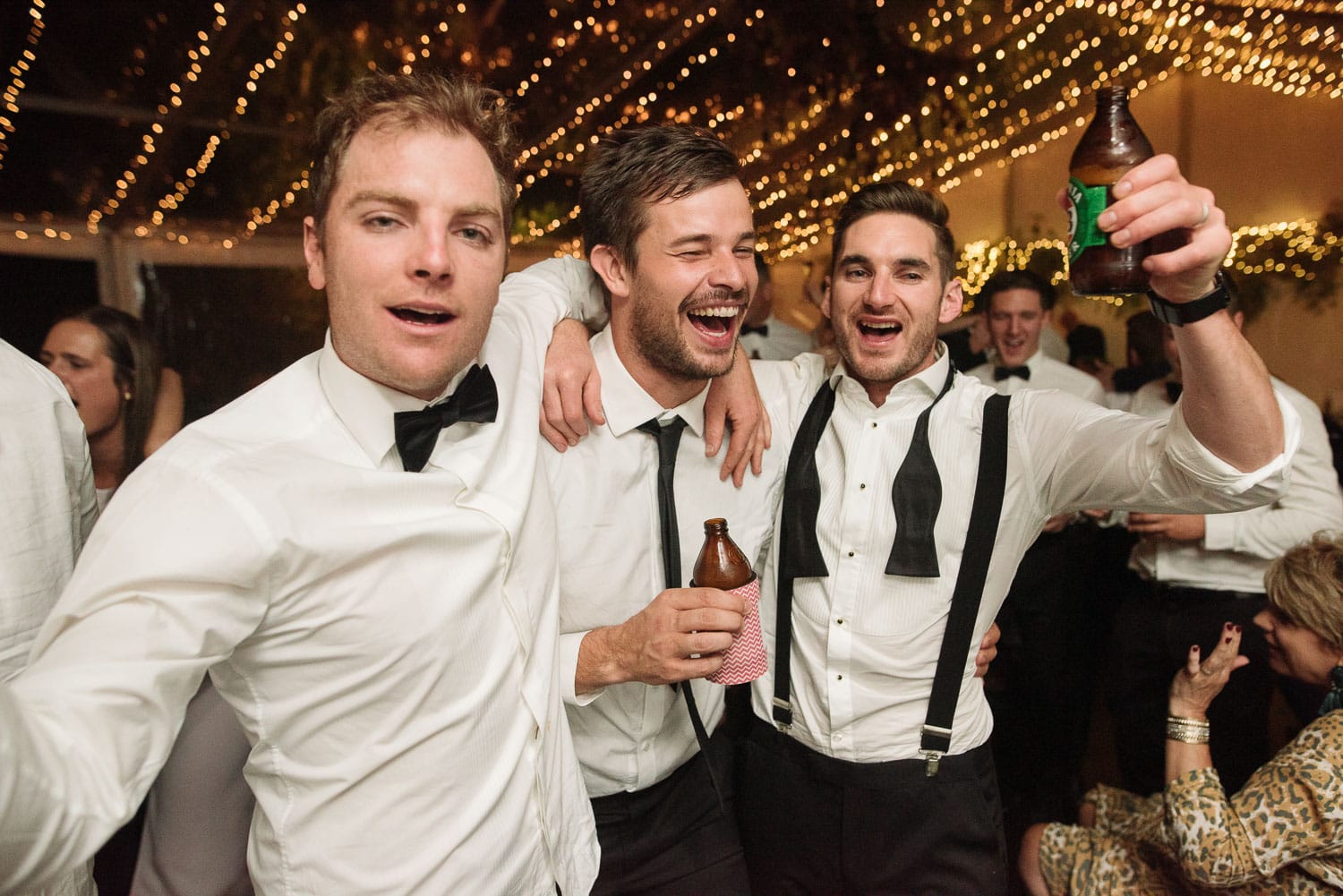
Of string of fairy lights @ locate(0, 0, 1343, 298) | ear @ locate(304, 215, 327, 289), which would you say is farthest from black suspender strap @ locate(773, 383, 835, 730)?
string of fairy lights @ locate(0, 0, 1343, 298)

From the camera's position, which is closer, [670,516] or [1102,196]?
[1102,196]

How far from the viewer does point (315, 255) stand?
113 cm

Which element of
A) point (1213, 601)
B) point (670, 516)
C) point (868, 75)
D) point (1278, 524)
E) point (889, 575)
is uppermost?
point (868, 75)

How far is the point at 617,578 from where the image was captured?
1.50m

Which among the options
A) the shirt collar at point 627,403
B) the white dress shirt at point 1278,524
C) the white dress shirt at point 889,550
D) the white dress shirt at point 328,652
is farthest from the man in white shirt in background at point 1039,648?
the white dress shirt at point 328,652

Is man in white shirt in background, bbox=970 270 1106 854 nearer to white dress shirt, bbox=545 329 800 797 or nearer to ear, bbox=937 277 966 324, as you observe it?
ear, bbox=937 277 966 324

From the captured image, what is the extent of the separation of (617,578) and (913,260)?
2.80 ft

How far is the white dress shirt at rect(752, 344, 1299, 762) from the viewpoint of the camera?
1.46 m

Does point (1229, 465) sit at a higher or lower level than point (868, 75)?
lower

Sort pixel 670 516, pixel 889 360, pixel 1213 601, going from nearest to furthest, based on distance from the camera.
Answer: pixel 670 516 < pixel 889 360 < pixel 1213 601

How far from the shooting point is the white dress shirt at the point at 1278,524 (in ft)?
8.12

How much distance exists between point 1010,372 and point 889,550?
215cm

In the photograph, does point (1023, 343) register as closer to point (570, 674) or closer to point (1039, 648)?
point (1039, 648)

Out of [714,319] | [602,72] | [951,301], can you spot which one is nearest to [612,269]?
[714,319]
